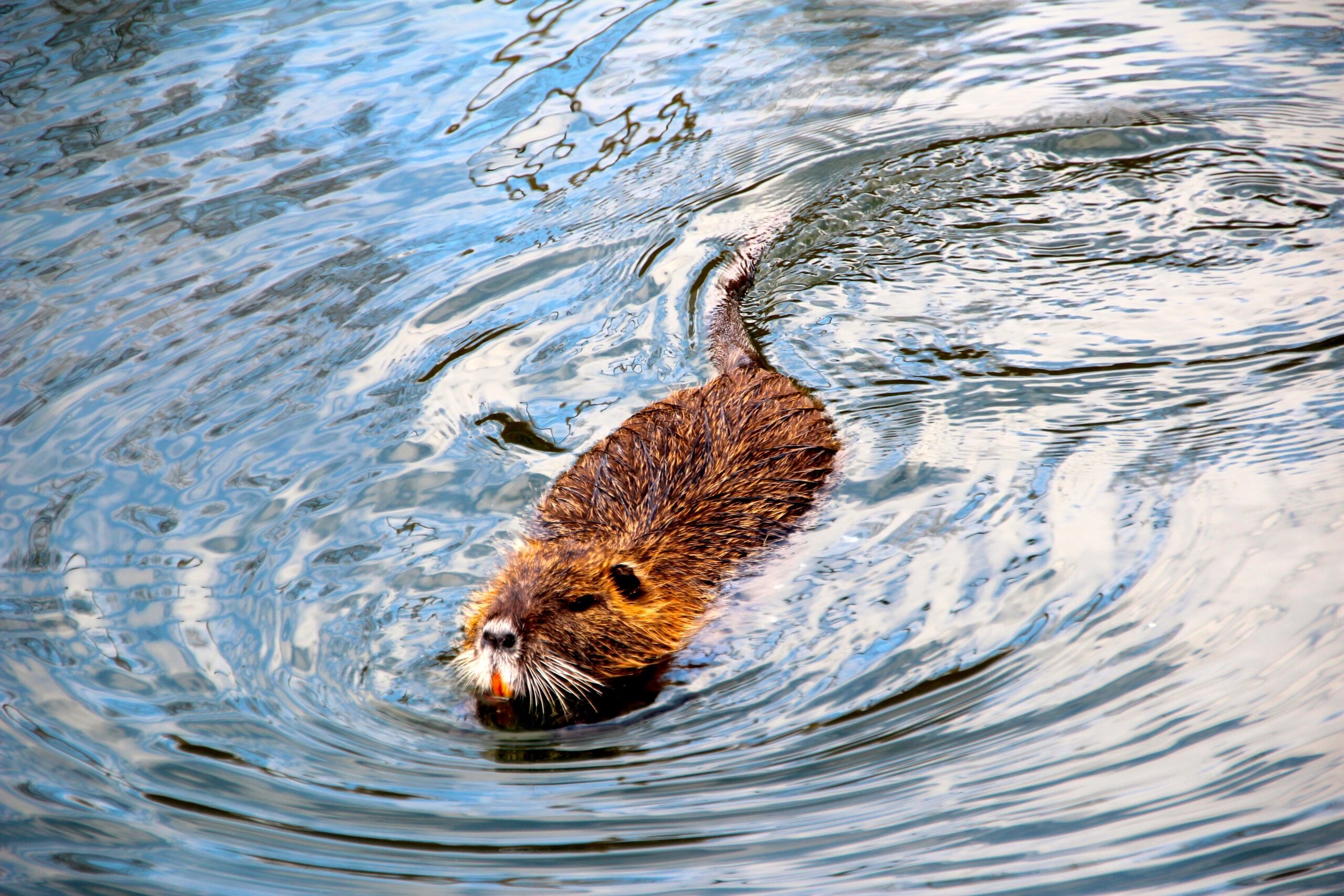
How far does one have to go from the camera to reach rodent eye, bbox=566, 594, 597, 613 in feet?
11.7

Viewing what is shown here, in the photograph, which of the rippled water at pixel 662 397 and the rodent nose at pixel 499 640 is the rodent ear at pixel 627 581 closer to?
the rippled water at pixel 662 397

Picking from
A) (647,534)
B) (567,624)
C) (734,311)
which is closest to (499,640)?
(567,624)

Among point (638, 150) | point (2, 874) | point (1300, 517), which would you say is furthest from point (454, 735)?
point (638, 150)

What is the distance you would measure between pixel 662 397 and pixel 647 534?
1.05m

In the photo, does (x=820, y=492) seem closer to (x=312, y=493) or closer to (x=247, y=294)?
(x=312, y=493)

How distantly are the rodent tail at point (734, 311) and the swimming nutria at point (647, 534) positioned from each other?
31 mm

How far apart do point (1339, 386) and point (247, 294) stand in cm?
476

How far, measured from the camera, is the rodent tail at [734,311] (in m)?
4.86

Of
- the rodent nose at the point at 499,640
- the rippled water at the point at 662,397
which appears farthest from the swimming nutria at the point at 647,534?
A: the rippled water at the point at 662,397

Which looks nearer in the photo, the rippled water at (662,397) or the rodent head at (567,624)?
the rippled water at (662,397)

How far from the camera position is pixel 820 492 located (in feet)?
13.9

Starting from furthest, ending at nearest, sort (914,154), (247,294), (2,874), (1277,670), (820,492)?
(914,154) < (247,294) < (820,492) < (1277,670) < (2,874)

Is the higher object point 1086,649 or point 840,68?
point 840,68

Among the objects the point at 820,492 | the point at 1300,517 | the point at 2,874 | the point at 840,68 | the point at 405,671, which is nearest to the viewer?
the point at 2,874
